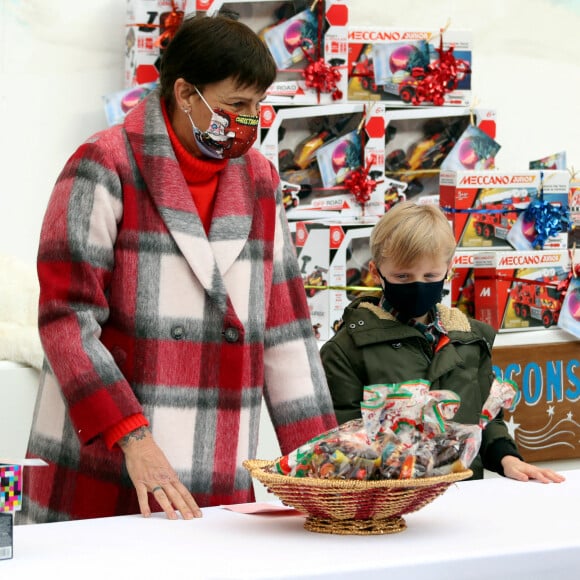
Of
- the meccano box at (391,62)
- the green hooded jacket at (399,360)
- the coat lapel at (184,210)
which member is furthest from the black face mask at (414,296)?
the meccano box at (391,62)

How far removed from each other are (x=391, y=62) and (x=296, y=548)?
7.63ft

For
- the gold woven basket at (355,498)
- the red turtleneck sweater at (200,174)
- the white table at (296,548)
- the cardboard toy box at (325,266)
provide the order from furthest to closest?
1. the cardboard toy box at (325,266)
2. the red turtleneck sweater at (200,174)
3. the gold woven basket at (355,498)
4. the white table at (296,548)

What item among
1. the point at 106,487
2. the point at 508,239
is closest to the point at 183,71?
the point at 106,487

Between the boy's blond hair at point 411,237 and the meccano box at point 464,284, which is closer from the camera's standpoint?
the boy's blond hair at point 411,237

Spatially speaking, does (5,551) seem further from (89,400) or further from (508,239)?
(508,239)

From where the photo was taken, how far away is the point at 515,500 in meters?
1.67

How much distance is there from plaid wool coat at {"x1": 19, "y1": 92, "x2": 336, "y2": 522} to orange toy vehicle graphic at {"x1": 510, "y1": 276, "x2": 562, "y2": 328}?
177 centimetres

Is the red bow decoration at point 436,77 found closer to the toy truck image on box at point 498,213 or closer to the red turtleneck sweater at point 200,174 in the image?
the toy truck image on box at point 498,213

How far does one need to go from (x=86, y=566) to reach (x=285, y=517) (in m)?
0.39

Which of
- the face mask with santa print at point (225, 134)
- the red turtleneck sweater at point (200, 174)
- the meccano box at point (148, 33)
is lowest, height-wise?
the red turtleneck sweater at point (200, 174)

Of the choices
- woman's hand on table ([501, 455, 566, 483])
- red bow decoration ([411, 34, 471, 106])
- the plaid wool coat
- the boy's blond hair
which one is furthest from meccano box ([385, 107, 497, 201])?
the plaid wool coat

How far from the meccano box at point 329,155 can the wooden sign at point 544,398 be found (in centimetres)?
64

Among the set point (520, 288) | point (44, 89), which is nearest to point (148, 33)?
point (44, 89)

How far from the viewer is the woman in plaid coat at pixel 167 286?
162cm
